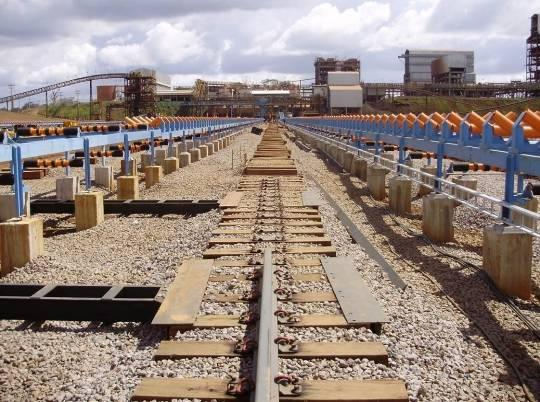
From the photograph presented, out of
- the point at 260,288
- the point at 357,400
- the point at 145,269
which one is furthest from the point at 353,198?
the point at 357,400

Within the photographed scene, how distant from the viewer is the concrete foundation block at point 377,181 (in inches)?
673

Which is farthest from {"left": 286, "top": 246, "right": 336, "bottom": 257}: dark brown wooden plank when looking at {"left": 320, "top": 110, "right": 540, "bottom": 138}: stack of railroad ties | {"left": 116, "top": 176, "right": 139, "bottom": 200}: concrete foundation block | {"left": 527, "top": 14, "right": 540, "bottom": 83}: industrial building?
{"left": 527, "top": 14, "right": 540, "bottom": 83}: industrial building

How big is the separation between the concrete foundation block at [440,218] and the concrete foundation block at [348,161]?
12211 millimetres

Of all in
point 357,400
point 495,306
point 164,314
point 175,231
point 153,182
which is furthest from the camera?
point 153,182

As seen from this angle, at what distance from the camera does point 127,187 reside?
1620 cm

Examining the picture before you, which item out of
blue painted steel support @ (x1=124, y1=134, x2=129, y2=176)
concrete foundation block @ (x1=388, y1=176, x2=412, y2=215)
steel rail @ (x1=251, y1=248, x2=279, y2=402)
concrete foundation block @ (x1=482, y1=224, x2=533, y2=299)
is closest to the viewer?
steel rail @ (x1=251, y1=248, x2=279, y2=402)

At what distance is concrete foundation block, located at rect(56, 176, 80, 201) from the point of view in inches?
572

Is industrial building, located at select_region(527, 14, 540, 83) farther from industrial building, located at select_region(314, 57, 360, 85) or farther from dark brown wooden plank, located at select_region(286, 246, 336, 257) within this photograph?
dark brown wooden plank, located at select_region(286, 246, 336, 257)

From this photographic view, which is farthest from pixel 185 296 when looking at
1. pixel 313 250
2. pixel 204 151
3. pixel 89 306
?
pixel 204 151

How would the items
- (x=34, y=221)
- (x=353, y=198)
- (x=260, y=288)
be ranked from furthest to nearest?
(x=353, y=198), (x=34, y=221), (x=260, y=288)

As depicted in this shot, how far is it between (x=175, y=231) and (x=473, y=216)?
6.41 metres

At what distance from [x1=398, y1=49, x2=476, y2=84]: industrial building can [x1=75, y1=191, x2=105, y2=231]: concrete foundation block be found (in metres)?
99.3

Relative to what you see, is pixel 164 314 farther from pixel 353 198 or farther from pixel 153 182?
pixel 153 182

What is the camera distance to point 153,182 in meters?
19.9
